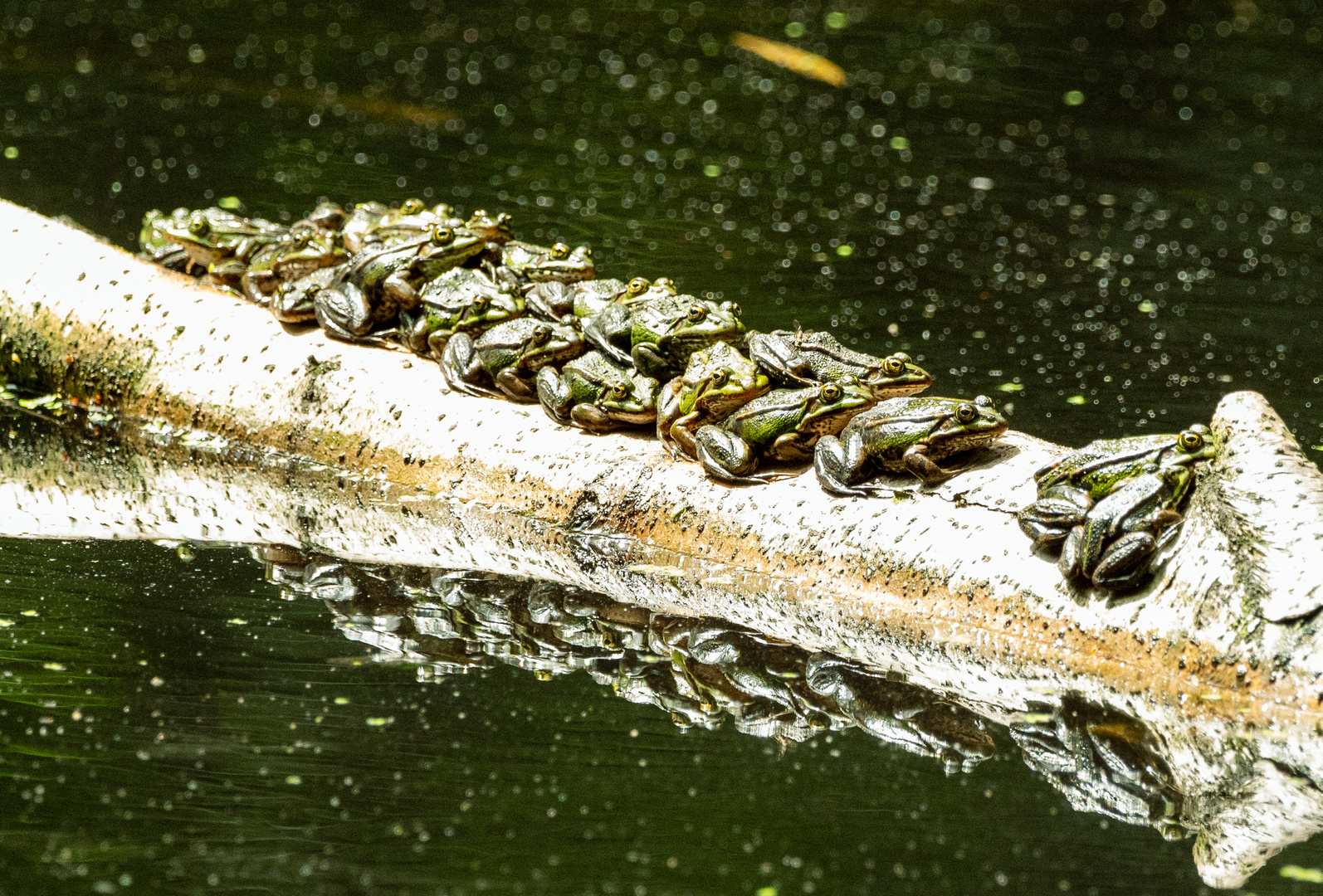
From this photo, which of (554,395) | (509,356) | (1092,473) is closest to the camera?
(1092,473)

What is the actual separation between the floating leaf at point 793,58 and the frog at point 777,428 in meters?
8.85

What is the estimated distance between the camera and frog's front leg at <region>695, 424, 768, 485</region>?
5434 mm

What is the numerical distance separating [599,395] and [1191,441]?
7.62ft

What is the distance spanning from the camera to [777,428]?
5422mm

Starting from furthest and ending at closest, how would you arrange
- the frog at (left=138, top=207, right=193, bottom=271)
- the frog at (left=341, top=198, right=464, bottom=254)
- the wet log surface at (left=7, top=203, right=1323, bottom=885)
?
1. the frog at (left=138, top=207, right=193, bottom=271)
2. the frog at (left=341, top=198, right=464, bottom=254)
3. the wet log surface at (left=7, top=203, right=1323, bottom=885)

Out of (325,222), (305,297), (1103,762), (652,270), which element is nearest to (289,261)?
(305,297)

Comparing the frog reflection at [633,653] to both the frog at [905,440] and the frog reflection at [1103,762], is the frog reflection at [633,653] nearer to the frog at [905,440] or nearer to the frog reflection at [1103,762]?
the frog reflection at [1103,762]

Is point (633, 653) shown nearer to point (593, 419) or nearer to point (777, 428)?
point (777, 428)

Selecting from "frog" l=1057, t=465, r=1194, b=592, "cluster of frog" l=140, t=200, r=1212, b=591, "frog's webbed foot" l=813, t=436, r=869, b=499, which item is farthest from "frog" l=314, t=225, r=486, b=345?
"frog" l=1057, t=465, r=1194, b=592

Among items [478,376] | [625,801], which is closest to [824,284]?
[478,376]

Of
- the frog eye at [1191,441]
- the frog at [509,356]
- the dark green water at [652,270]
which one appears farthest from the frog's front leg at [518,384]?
the frog eye at [1191,441]

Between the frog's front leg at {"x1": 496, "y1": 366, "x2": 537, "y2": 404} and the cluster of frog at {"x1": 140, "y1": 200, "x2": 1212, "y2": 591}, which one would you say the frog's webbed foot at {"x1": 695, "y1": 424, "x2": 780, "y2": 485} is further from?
the frog's front leg at {"x1": 496, "y1": 366, "x2": 537, "y2": 404}

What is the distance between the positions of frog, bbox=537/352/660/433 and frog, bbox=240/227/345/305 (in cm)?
171

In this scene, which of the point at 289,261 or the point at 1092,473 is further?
the point at 289,261
